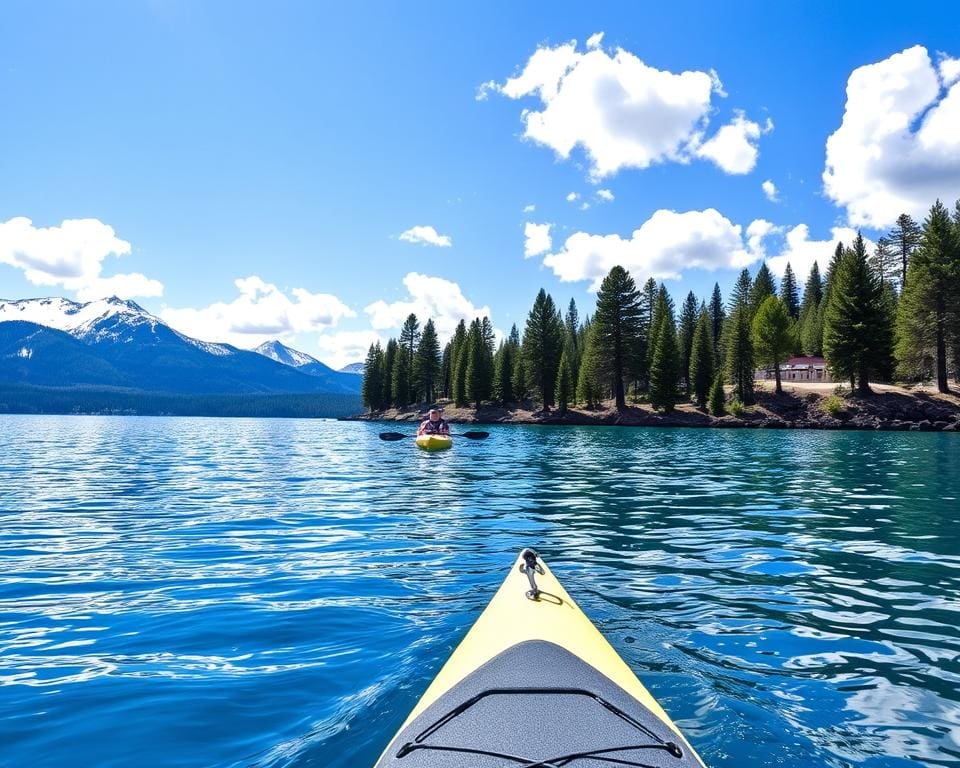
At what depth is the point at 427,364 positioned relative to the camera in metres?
103

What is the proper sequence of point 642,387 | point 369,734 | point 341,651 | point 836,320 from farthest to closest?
1. point 642,387
2. point 836,320
3. point 341,651
4. point 369,734

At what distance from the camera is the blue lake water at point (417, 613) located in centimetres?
451

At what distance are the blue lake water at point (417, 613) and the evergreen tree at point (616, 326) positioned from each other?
5712 centimetres

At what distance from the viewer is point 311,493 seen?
60.0 ft

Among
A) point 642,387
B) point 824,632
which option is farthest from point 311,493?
point 642,387

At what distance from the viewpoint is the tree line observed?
2260 inches

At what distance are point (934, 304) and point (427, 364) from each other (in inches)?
2889

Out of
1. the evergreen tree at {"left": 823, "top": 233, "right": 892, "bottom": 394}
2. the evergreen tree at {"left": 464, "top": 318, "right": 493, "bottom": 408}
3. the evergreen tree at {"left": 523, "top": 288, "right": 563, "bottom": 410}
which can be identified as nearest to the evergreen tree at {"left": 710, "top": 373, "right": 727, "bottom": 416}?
the evergreen tree at {"left": 823, "top": 233, "right": 892, "bottom": 394}

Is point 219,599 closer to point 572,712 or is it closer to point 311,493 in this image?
point 572,712

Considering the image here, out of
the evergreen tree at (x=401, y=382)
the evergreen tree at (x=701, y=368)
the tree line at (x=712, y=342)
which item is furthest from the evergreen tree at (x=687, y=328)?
the evergreen tree at (x=401, y=382)

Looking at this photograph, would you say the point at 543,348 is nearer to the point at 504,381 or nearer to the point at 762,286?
the point at 504,381

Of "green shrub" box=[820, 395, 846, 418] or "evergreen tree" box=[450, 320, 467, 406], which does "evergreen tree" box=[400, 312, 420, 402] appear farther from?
"green shrub" box=[820, 395, 846, 418]

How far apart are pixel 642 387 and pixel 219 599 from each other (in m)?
85.2

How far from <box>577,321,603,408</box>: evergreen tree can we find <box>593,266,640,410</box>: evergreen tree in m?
0.79
